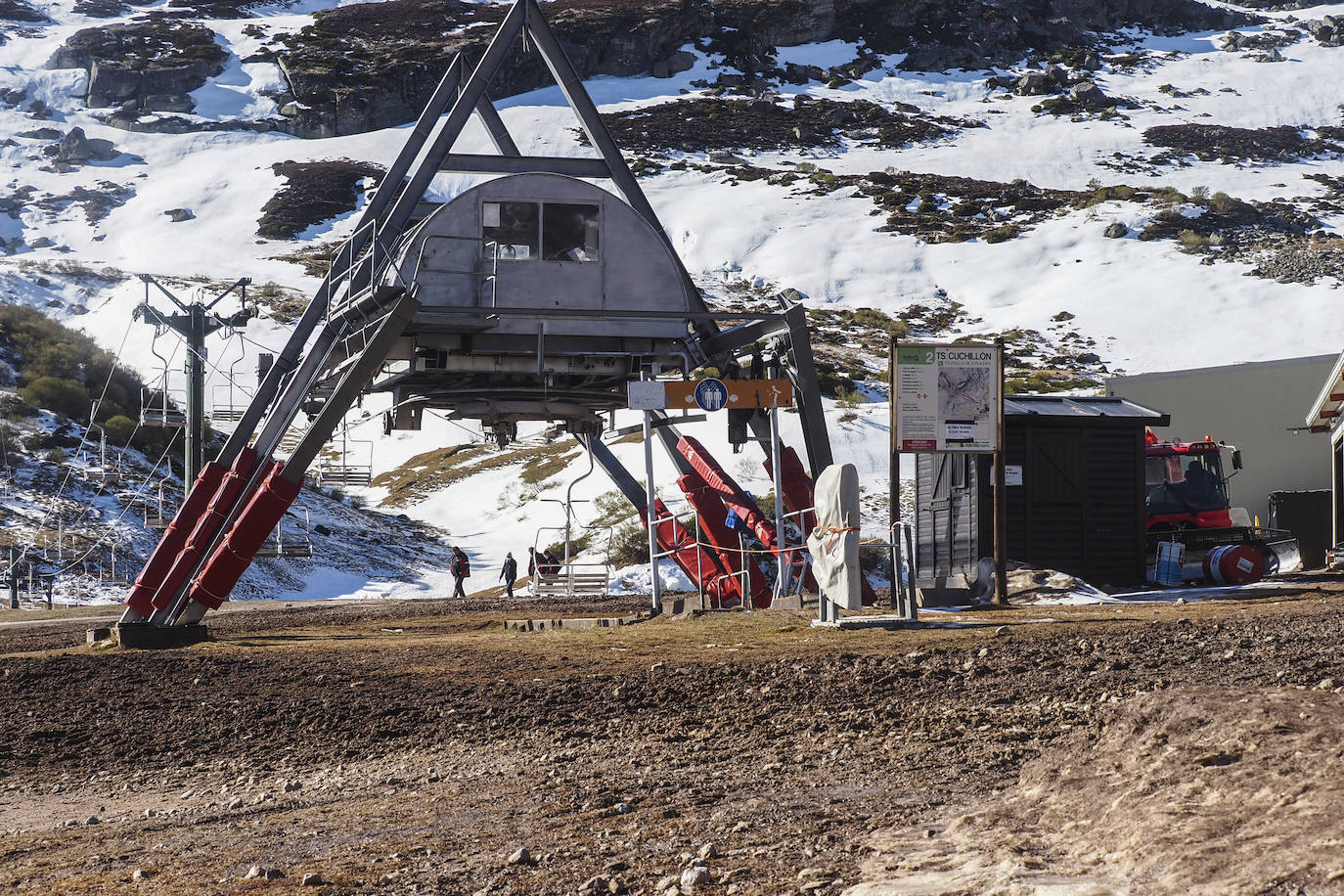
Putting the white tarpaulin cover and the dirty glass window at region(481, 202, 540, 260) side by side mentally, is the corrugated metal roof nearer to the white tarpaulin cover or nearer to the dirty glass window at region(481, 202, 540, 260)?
the white tarpaulin cover

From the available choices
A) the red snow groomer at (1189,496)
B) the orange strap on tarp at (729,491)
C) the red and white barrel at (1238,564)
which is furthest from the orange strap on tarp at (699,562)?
the red and white barrel at (1238,564)

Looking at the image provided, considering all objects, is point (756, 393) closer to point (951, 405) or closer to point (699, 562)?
point (699, 562)

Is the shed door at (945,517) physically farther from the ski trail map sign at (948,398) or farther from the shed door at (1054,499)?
the ski trail map sign at (948,398)

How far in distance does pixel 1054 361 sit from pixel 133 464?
4659cm

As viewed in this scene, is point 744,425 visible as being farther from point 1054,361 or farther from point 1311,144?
point 1311,144

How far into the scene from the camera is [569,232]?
22.0 metres

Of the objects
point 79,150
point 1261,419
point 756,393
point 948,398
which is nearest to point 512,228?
point 756,393

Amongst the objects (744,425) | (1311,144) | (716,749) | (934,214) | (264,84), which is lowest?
(716,749)

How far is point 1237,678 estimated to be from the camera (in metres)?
9.08

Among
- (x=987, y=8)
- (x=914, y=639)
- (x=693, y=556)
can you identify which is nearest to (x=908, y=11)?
(x=987, y=8)

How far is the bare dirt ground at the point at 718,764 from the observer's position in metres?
5.54

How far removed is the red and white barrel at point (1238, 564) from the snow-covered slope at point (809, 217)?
21788 mm

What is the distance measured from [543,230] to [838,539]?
806 cm

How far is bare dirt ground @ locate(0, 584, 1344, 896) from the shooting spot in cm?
554
